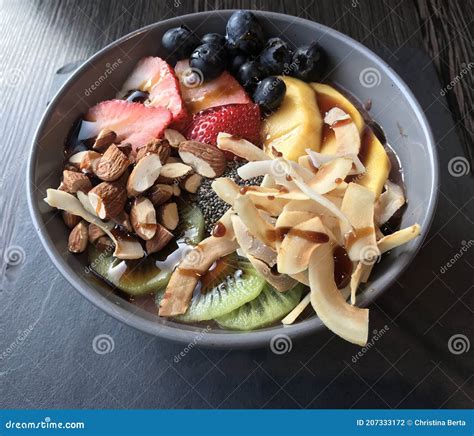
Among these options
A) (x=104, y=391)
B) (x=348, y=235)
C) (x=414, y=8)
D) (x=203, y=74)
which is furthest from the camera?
(x=414, y=8)

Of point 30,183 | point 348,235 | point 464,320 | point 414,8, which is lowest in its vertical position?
point 464,320

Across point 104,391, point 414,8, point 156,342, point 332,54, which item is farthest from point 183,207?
point 414,8

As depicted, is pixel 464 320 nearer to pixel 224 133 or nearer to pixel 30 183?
pixel 224 133

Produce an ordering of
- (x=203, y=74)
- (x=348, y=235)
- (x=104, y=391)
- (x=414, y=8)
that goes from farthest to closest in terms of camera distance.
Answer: (x=414, y=8) → (x=203, y=74) → (x=104, y=391) → (x=348, y=235)

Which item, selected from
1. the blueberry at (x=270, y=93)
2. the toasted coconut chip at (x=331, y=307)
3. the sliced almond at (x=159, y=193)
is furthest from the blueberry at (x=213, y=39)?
the toasted coconut chip at (x=331, y=307)

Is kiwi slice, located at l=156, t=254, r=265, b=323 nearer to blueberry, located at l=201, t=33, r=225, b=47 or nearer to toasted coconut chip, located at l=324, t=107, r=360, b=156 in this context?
toasted coconut chip, located at l=324, t=107, r=360, b=156
